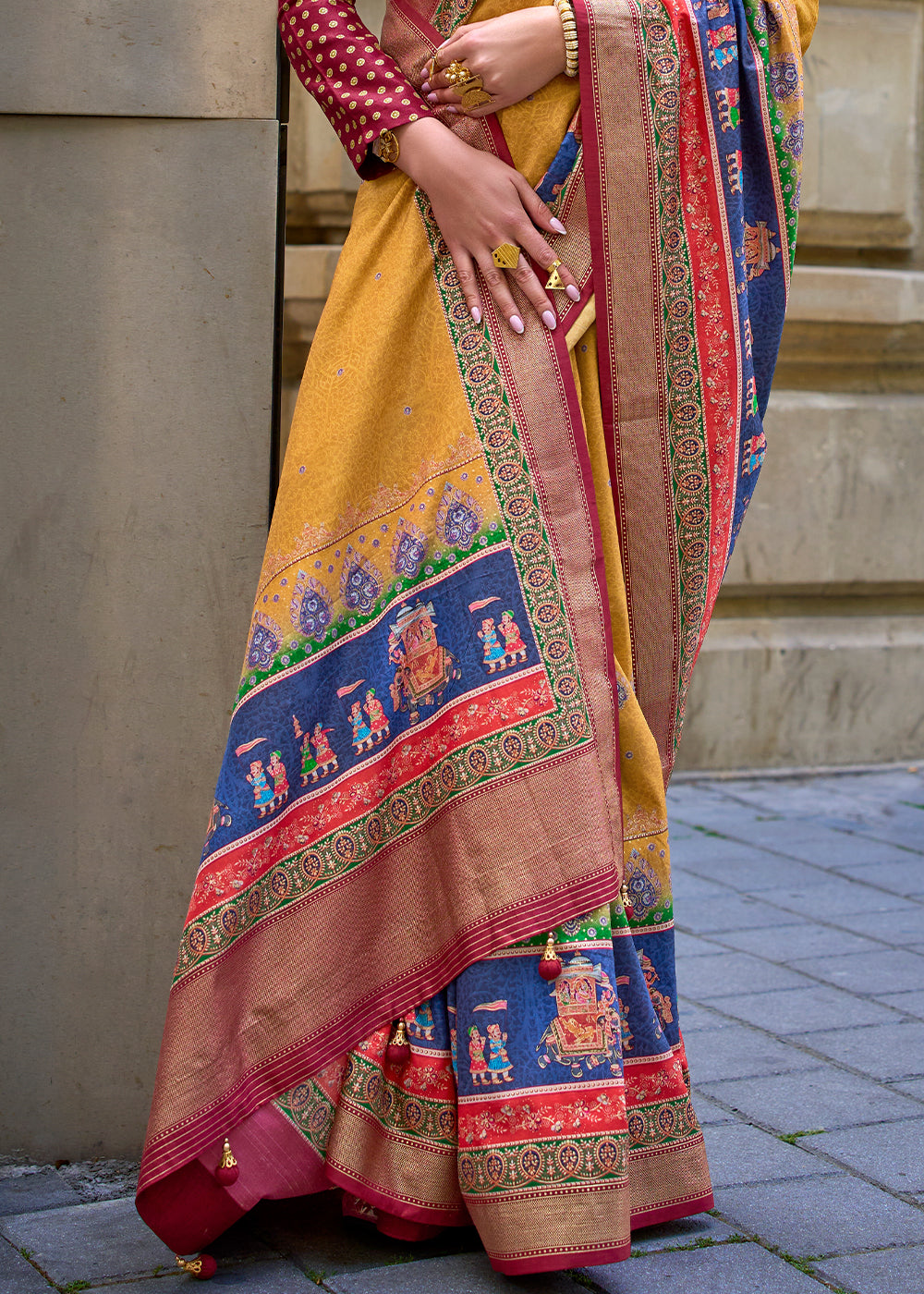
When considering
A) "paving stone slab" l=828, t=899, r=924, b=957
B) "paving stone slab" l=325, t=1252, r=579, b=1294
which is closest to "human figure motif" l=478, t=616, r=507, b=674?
"paving stone slab" l=325, t=1252, r=579, b=1294

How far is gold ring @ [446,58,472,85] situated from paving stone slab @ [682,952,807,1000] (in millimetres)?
1731

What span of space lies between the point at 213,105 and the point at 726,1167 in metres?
1.54

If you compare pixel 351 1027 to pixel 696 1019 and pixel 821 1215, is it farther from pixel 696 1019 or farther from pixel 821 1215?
pixel 696 1019

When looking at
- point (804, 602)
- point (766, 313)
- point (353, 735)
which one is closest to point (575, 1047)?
point (353, 735)

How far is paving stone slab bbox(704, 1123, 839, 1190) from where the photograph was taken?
2.03 m

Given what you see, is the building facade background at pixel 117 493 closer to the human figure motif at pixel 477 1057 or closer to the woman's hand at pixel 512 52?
the woman's hand at pixel 512 52

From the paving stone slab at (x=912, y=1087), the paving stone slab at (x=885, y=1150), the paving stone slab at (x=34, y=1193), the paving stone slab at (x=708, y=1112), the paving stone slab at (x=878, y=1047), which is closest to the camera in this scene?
the paving stone slab at (x=34, y=1193)

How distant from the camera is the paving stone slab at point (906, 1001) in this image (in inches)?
107

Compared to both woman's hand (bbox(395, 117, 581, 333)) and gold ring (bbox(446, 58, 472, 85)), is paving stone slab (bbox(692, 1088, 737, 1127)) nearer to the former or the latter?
woman's hand (bbox(395, 117, 581, 333))

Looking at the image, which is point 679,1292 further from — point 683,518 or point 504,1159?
point 683,518

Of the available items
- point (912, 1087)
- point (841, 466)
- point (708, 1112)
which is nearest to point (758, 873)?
point (912, 1087)

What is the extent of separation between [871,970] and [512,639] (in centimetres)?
160

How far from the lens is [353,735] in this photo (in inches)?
69.3

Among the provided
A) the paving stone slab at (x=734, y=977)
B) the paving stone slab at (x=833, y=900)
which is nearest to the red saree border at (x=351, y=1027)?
the paving stone slab at (x=734, y=977)
